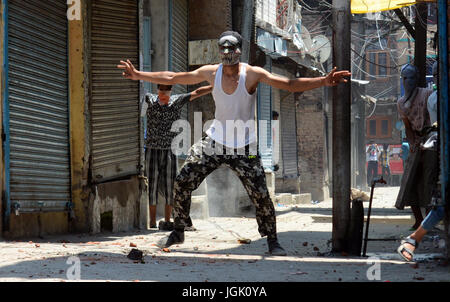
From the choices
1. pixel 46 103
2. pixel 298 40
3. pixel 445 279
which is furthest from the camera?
pixel 298 40

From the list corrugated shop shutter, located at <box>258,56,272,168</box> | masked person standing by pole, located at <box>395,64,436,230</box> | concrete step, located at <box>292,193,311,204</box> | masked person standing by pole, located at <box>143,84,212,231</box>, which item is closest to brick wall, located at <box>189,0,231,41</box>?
corrugated shop shutter, located at <box>258,56,272,168</box>

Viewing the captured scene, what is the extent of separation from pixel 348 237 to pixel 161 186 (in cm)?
318

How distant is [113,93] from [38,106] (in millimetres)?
1472

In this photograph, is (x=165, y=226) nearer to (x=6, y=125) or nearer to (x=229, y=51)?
(x=6, y=125)

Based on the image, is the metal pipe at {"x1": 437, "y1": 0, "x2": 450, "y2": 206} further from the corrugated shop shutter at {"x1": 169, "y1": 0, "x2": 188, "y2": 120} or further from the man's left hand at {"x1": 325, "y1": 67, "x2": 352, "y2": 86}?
the corrugated shop shutter at {"x1": 169, "y1": 0, "x2": 188, "y2": 120}

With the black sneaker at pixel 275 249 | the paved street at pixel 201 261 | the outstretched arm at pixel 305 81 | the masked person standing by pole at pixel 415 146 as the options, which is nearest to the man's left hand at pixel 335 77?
the outstretched arm at pixel 305 81

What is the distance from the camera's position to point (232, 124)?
255 inches

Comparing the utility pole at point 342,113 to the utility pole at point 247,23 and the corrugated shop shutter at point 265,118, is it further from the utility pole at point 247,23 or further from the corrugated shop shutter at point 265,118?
the corrugated shop shutter at point 265,118

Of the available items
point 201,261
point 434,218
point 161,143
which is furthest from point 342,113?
point 161,143

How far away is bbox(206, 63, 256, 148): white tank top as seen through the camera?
21.2 ft

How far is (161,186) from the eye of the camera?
9102 mm

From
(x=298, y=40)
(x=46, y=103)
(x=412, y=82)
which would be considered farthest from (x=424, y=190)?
(x=298, y=40)

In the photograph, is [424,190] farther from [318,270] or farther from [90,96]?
[90,96]

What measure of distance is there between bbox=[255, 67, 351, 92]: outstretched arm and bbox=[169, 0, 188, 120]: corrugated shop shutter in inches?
196
